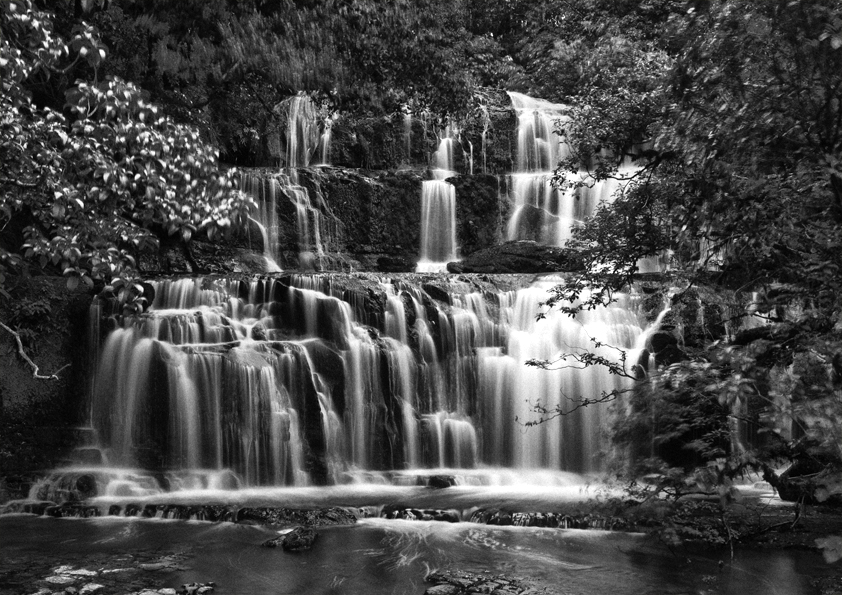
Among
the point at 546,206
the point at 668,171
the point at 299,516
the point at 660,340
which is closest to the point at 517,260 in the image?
the point at 546,206

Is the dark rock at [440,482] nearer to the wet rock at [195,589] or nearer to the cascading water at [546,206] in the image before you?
the wet rock at [195,589]

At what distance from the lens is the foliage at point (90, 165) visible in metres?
6.17

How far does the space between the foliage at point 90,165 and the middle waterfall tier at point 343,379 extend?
5625 millimetres

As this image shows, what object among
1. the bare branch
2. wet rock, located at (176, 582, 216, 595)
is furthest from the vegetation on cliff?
wet rock, located at (176, 582, 216, 595)

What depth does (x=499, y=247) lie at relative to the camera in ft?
59.4

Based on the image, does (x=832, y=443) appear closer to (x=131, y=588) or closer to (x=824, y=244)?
(x=824, y=244)

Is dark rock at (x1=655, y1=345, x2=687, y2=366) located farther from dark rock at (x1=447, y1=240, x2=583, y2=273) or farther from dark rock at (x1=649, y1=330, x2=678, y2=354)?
dark rock at (x1=447, y1=240, x2=583, y2=273)

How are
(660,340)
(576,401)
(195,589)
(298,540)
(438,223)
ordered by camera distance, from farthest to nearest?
(438,223)
(660,340)
(576,401)
(298,540)
(195,589)

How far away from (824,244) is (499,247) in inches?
519

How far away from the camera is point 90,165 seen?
640 centimetres

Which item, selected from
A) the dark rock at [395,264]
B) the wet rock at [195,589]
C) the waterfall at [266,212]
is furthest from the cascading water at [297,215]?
the wet rock at [195,589]

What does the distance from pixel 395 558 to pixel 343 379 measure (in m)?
4.67

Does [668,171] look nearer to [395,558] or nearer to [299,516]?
[395,558]

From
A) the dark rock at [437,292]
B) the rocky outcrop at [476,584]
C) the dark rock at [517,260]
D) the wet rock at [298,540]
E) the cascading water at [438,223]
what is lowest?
the rocky outcrop at [476,584]
